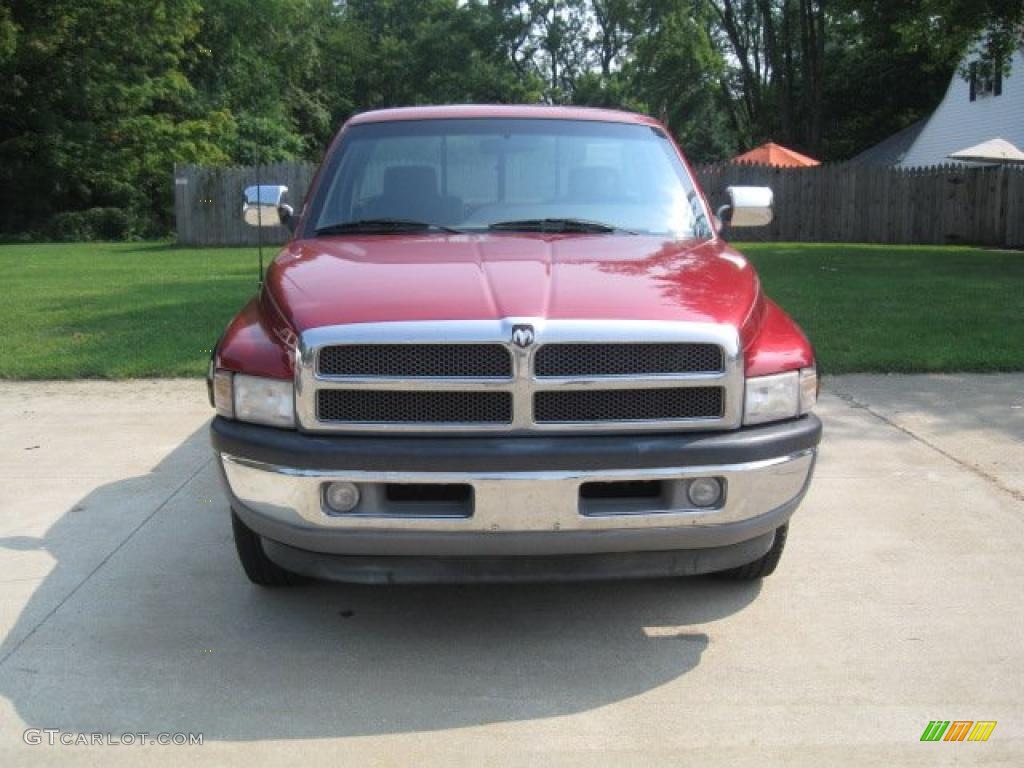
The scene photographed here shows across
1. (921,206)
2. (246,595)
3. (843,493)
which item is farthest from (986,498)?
(921,206)

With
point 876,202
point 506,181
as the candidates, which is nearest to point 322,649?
point 506,181

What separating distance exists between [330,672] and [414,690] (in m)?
0.31

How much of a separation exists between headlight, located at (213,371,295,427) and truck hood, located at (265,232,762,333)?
0.20m

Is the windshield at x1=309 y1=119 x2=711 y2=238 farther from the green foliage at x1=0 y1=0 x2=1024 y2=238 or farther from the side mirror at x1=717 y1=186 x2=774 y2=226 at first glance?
the green foliage at x1=0 y1=0 x2=1024 y2=238

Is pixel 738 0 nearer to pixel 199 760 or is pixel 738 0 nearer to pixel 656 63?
pixel 656 63

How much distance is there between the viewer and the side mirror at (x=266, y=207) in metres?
4.84

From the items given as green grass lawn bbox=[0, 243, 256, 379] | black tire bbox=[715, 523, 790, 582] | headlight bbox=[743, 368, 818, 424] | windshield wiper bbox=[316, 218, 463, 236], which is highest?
windshield wiper bbox=[316, 218, 463, 236]

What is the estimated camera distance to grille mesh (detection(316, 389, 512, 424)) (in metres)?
3.14

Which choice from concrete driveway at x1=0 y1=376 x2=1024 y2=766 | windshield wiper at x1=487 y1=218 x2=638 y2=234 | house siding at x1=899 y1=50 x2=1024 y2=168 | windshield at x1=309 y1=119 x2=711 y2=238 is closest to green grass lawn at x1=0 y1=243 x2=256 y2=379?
concrete driveway at x1=0 y1=376 x2=1024 y2=766

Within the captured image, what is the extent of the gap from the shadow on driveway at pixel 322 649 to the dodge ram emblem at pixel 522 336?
1.07m

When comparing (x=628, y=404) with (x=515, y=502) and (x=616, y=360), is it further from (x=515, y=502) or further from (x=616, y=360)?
(x=515, y=502)

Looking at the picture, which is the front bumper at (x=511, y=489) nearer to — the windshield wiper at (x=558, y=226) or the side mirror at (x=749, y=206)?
the windshield wiper at (x=558, y=226)

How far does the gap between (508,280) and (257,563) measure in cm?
142

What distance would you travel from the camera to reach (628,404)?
10.4ft
